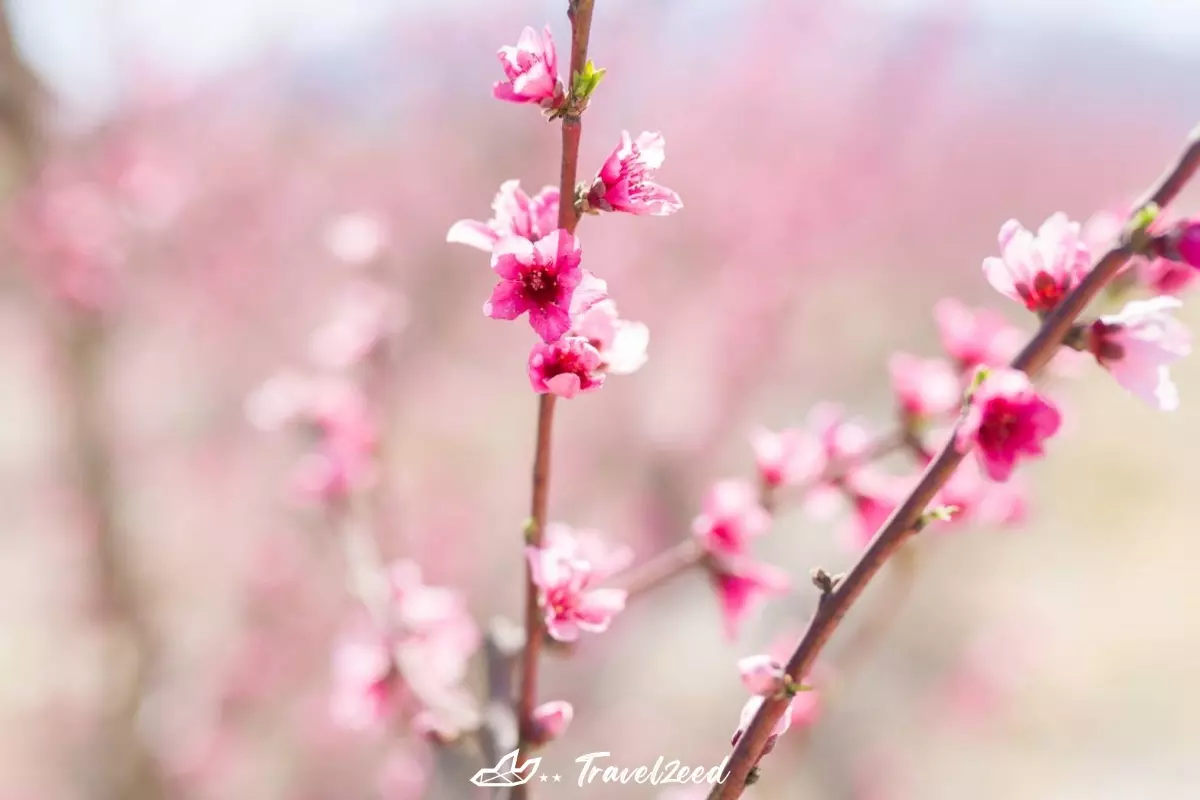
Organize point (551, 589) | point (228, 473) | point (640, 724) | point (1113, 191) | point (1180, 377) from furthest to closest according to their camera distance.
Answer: point (1113, 191), point (1180, 377), point (228, 473), point (640, 724), point (551, 589)

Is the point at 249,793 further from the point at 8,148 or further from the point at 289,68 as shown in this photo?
the point at 289,68

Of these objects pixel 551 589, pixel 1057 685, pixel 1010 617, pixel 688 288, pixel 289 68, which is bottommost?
A: pixel 1057 685

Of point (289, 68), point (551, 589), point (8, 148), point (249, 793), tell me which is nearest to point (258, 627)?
point (249, 793)

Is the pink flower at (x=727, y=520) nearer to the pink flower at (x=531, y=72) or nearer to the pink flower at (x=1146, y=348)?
the pink flower at (x=1146, y=348)

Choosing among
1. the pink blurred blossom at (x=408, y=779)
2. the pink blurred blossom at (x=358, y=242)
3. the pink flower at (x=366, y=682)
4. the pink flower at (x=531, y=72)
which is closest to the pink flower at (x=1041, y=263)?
the pink flower at (x=531, y=72)

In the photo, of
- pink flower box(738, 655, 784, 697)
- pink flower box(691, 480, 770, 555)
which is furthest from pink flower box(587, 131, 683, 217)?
pink flower box(691, 480, 770, 555)

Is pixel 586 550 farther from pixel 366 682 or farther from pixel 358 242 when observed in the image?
pixel 358 242

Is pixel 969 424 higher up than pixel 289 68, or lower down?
lower down
